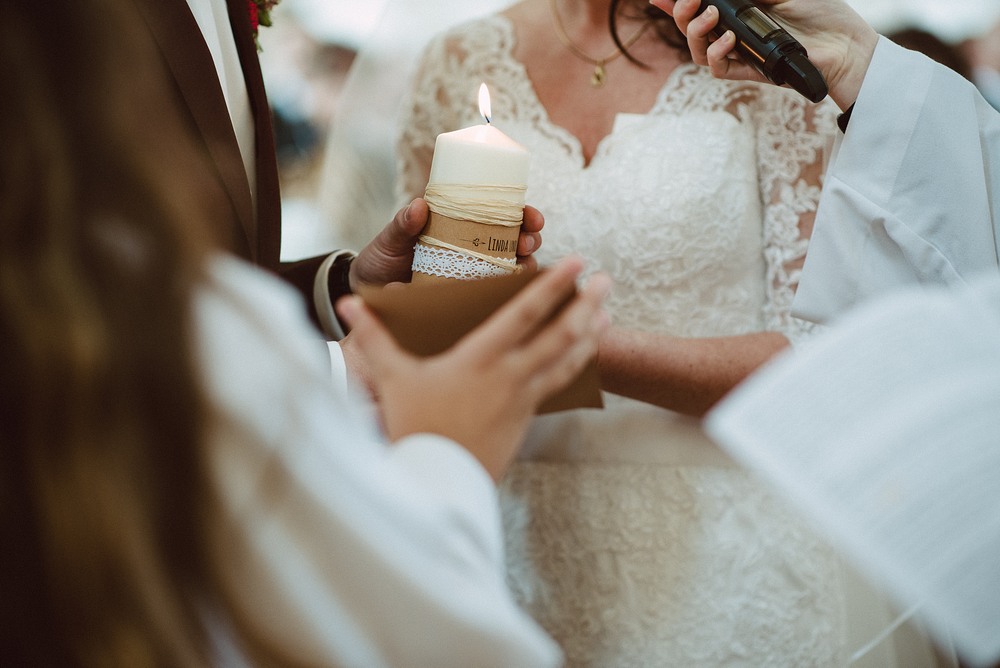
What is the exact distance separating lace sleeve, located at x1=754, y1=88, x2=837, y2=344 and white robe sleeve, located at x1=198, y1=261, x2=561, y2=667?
0.71 m

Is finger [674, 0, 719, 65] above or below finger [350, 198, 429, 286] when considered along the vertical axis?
above

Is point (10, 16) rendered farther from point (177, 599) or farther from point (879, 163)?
point (879, 163)

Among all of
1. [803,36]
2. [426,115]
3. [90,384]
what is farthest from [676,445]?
[90,384]

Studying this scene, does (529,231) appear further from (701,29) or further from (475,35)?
(475,35)

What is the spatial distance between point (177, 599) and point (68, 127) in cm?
29

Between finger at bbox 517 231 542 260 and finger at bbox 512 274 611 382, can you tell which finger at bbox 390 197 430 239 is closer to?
finger at bbox 517 231 542 260

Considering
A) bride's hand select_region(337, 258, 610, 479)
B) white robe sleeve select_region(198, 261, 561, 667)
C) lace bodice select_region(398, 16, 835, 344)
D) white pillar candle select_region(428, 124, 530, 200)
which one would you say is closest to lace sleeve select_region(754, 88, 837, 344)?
lace bodice select_region(398, 16, 835, 344)

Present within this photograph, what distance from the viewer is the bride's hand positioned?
50 cm

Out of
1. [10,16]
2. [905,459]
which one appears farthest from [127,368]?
[905,459]

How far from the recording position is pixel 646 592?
3.34 ft

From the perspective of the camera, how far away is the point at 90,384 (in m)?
0.43

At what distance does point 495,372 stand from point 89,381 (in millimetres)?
244

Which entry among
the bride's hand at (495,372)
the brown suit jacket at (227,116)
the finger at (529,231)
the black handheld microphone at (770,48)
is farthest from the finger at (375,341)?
the black handheld microphone at (770,48)

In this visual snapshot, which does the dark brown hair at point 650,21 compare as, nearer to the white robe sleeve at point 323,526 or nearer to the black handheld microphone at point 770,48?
the black handheld microphone at point 770,48
